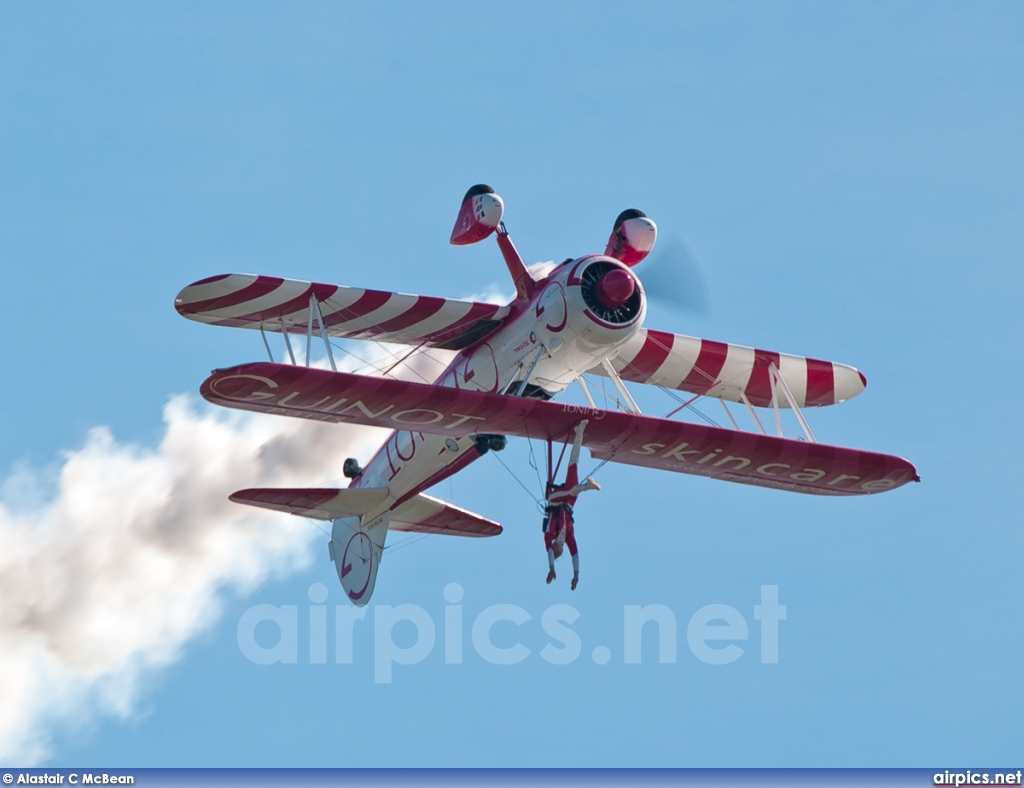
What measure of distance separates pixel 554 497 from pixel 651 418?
6.69 feet

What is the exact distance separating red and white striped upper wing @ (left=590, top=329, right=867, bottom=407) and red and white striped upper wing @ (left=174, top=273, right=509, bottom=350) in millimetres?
3402

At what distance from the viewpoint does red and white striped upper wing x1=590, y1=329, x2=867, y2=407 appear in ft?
114

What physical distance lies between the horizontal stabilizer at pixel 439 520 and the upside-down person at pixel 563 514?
264 inches

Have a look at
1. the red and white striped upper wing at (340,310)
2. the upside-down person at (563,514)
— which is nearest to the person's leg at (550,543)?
the upside-down person at (563,514)

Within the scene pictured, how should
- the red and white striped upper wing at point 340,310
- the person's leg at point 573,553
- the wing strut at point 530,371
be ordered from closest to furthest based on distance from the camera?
the person's leg at point 573,553, the wing strut at point 530,371, the red and white striped upper wing at point 340,310

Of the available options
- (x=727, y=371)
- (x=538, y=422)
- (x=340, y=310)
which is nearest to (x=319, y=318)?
(x=340, y=310)

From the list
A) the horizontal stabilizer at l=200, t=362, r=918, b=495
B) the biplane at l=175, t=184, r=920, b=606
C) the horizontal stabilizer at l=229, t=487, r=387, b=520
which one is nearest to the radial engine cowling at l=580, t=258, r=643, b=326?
the biplane at l=175, t=184, r=920, b=606

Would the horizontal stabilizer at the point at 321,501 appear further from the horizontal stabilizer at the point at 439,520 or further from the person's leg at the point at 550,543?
the person's leg at the point at 550,543

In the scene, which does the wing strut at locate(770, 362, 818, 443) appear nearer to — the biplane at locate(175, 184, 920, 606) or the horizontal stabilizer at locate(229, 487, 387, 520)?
the biplane at locate(175, 184, 920, 606)

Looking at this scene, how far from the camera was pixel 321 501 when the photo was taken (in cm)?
3578

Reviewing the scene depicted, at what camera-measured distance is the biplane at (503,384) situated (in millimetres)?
29500

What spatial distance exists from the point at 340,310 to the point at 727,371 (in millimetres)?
7188

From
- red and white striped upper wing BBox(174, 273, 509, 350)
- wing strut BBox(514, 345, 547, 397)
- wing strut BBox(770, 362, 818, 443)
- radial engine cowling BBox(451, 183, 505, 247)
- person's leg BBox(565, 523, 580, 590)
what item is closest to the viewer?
person's leg BBox(565, 523, 580, 590)

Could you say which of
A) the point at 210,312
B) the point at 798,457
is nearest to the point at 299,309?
the point at 210,312
